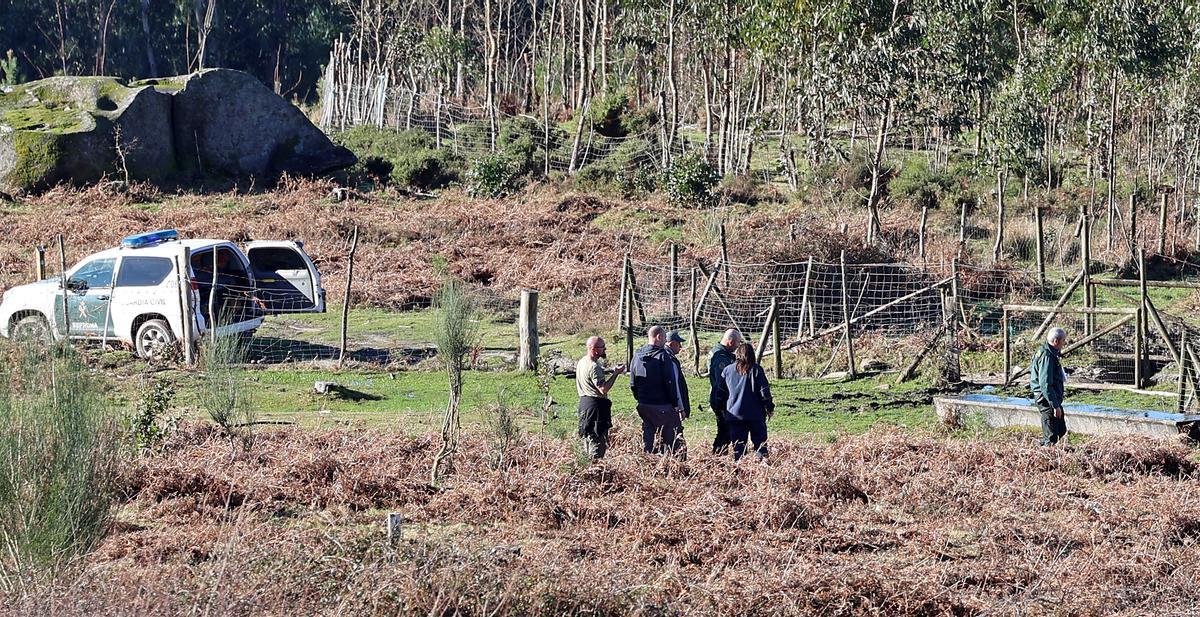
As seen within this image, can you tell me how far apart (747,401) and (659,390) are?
70 cm

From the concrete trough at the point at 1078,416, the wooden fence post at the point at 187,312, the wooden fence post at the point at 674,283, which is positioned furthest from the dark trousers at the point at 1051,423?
the wooden fence post at the point at 187,312

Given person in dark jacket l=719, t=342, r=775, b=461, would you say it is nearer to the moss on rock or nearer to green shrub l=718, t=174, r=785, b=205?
green shrub l=718, t=174, r=785, b=205

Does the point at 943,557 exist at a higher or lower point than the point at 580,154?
lower

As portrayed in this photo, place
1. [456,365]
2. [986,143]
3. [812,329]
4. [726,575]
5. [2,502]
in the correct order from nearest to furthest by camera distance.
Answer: [2,502] < [726,575] < [456,365] < [812,329] < [986,143]

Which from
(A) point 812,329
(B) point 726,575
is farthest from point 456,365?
(A) point 812,329

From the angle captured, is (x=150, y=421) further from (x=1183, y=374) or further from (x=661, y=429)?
(x=1183, y=374)

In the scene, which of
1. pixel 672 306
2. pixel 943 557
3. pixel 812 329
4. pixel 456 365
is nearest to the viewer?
pixel 943 557

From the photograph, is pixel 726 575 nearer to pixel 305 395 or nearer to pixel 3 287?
pixel 305 395

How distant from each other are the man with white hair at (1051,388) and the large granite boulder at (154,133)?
2520 cm

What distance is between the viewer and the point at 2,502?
23.2 feet

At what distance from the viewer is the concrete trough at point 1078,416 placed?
12.4m

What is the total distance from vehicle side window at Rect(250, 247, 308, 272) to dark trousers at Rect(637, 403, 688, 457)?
9.29m

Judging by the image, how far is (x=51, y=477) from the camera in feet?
23.6

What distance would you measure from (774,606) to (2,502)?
407 centimetres
